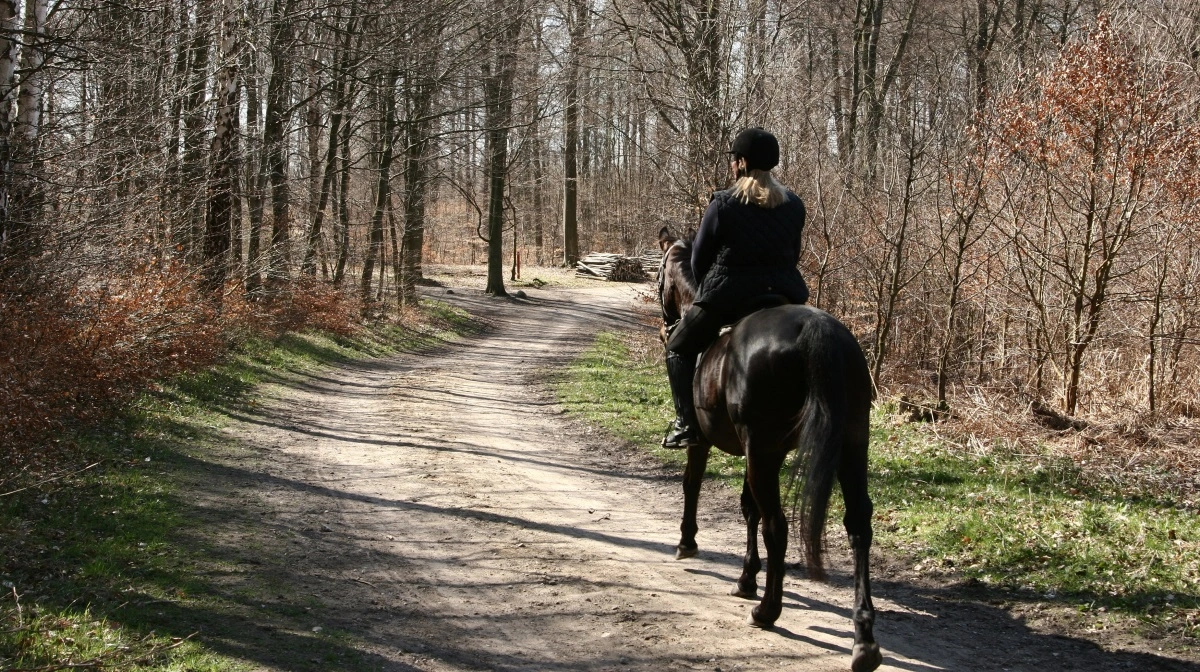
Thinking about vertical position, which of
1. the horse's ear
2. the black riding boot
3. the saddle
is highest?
the horse's ear

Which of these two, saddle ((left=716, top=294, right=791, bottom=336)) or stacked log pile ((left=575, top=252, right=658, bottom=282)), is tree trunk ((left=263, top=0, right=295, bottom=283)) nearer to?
saddle ((left=716, top=294, right=791, bottom=336))

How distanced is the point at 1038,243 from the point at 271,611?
1027cm

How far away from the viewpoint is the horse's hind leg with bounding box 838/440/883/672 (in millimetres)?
5004

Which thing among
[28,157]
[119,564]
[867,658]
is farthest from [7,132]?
[867,658]

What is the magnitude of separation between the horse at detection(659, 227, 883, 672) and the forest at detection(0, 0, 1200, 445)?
6.56 m

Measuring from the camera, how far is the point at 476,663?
16.8 ft

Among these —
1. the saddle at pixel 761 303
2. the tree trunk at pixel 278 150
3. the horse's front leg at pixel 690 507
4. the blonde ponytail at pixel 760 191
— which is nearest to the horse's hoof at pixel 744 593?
the horse's front leg at pixel 690 507

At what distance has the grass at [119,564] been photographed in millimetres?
4930

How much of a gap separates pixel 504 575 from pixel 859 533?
2634mm

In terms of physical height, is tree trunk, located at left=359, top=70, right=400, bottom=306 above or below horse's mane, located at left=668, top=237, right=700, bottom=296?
above

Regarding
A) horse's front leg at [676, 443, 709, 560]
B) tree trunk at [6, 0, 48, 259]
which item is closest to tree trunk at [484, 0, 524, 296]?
tree trunk at [6, 0, 48, 259]

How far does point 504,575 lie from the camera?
6633mm

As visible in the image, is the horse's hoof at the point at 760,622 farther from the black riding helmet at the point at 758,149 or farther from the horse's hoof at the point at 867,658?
the black riding helmet at the point at 758,149

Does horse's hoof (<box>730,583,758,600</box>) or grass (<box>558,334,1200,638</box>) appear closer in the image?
grass (<box>558,334,1200,638</box>)
